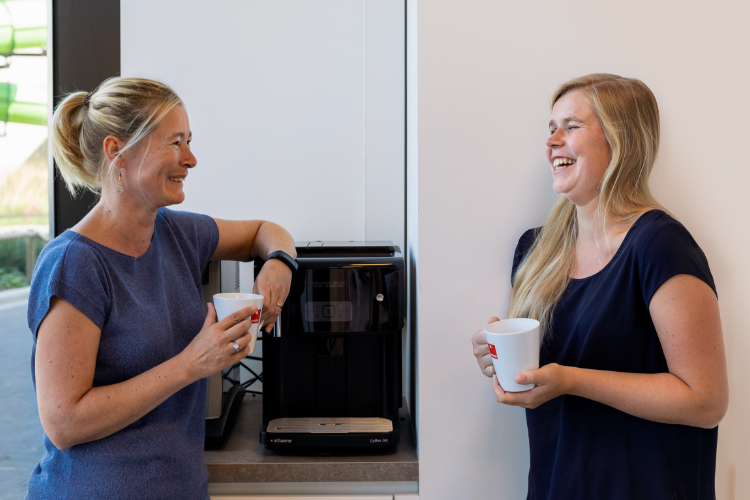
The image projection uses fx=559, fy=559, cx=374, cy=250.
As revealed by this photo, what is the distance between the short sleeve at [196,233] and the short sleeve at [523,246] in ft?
2.19

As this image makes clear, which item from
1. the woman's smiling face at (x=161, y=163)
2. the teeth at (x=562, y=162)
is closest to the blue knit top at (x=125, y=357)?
the woman's smiling face at (x=161, y=163)

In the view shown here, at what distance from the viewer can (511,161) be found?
4.05 feet

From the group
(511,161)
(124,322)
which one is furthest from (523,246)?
(124,322)

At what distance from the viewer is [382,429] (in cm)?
126

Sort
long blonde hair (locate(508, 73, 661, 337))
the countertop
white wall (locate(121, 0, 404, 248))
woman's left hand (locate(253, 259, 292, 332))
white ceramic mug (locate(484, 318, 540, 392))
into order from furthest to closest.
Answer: white wall (locate(121, 0, 404, 248)) → the countertop → woman's left hand (locate(253, 259, 292, 332)) → long blonde hair (locate(508, 73, 661, 337)) → white ceramic mug (locate(484, 318, 540, 392))

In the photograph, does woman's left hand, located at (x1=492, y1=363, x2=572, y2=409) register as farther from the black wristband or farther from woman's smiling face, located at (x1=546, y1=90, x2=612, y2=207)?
the black wristband

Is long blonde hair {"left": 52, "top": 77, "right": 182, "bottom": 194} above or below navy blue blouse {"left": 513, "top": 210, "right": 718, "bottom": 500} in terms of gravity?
above

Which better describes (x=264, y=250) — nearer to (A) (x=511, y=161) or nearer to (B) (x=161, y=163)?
(B) (x=161, y=163)

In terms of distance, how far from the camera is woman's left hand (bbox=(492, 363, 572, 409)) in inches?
36.0

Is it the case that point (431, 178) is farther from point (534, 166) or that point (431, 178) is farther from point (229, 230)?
point (229, 230)

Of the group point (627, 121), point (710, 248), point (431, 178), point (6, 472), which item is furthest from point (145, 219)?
point (710, 248)

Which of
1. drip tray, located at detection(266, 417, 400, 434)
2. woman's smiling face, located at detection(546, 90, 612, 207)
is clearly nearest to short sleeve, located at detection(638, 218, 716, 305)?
woman's smiling face, located at detection(546, 90, 612, 207)

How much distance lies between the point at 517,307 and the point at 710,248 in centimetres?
50

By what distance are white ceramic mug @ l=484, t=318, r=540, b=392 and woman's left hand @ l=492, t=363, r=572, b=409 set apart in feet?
0.05
